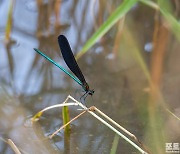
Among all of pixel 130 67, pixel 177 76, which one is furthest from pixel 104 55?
pixel 177 76

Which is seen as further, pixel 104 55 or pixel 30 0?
pixel 30 0

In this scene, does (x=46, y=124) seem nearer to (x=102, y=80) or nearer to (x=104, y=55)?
(x=102, y=80)

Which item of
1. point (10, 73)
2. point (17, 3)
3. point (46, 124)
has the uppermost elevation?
point (17, 3)

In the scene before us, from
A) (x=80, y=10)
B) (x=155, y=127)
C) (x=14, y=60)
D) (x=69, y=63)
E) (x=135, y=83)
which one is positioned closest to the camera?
(x=69, y=63)

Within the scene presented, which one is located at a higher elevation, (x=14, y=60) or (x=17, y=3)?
(x=17, y=3)

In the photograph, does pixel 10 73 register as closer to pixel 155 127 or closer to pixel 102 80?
pixel 102 80

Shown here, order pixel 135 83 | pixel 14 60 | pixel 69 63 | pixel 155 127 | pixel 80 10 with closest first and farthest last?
pixel 69 63 < pixel 155 127 < pixel 135 83 < pixel 14 60 < pixel 80 10
